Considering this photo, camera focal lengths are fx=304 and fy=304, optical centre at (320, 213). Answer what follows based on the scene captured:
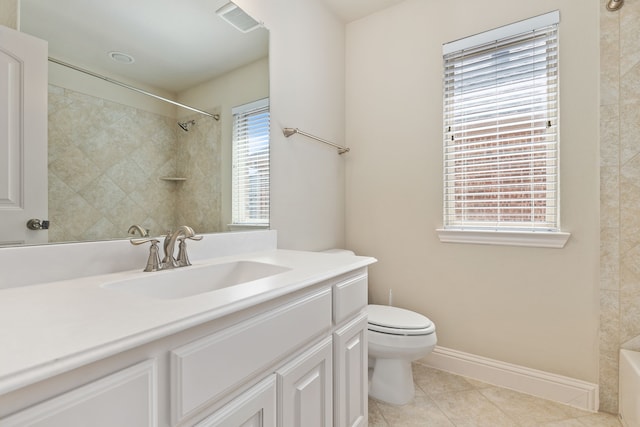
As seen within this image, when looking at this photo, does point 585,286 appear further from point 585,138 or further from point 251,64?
point 251,64

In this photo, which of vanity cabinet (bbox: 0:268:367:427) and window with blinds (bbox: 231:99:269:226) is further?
window with blinds (bbox: 231:99:269:226)

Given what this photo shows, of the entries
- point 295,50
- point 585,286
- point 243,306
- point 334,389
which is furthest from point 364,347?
point 295,50

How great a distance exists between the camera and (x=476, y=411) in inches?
61.4

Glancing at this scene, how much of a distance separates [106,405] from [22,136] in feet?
2.60

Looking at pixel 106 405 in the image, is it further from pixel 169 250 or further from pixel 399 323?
pixel 399 323

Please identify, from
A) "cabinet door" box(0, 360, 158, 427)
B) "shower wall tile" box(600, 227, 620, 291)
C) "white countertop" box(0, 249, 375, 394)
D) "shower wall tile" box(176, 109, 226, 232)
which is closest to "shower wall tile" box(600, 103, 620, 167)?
"shower wall tile" box(600, 227, 620, 291)

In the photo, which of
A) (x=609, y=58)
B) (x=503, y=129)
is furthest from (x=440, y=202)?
(x=609, y=58)

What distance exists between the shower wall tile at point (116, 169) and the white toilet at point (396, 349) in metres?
1.02

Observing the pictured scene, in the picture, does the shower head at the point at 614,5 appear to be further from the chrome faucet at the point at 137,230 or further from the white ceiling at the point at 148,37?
the chrome faucet at the point at 137,230

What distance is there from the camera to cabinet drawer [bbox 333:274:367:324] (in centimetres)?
107

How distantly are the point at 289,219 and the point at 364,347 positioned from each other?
83 cm

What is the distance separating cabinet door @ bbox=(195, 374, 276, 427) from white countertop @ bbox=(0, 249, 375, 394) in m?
0.22

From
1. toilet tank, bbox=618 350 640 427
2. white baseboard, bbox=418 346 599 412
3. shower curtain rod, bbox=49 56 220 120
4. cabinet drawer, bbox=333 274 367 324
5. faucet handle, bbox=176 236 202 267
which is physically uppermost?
shower curtain rod, bbox=49 56 220 120

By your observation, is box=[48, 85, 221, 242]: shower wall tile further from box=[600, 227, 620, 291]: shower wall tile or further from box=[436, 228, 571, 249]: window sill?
box=[600, 227, 620, 291]: shower wall tile
